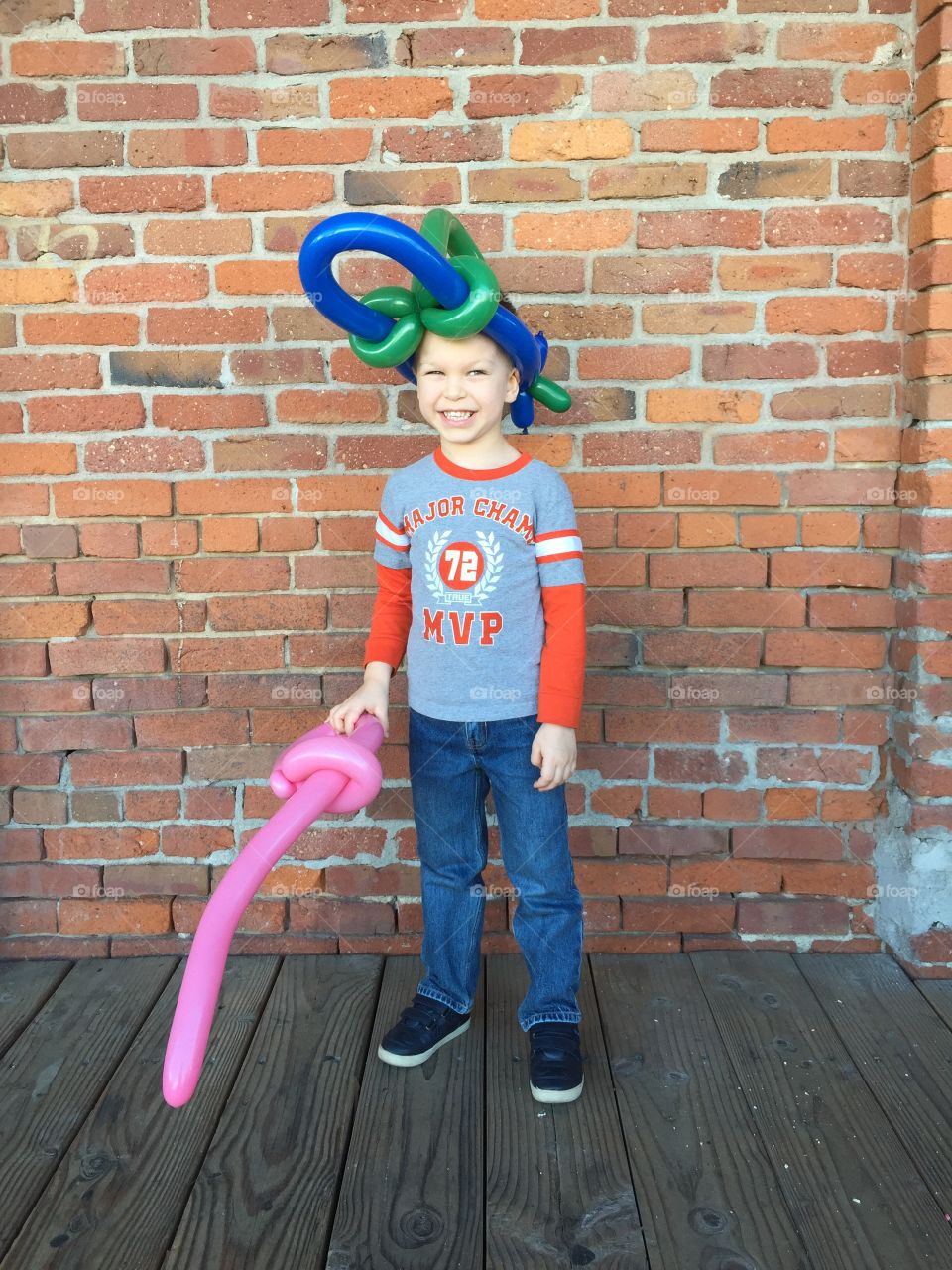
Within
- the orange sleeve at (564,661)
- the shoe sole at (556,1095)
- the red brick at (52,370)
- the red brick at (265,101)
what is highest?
the red brick at (265,101)

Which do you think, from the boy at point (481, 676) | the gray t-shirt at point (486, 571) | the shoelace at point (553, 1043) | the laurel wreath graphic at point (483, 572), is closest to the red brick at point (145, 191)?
the boy at point (481, 676)

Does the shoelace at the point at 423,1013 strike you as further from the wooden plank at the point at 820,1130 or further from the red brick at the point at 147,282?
the red brick at the point at 147,282

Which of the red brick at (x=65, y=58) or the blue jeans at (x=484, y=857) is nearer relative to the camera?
the blue jeans at (x=484, y=857)

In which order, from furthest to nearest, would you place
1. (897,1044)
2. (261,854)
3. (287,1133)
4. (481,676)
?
(897,1044) → (481,676) → (287,1133) → (261,854)

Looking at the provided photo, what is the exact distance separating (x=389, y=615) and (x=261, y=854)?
1.97 feet

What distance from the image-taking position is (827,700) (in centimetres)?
218

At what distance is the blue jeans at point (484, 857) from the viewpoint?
1.80m

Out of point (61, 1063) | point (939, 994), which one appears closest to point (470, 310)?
point (61, 1063)

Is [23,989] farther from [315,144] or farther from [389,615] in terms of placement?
[315,144]

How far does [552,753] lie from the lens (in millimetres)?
1697

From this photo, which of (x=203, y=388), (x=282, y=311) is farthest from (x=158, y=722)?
(x=282, y=311)

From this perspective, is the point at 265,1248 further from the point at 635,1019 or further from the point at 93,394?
the point at 93,394

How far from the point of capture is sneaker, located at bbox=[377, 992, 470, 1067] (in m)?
1.82

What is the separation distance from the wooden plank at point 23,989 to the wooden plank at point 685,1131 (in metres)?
1.16
